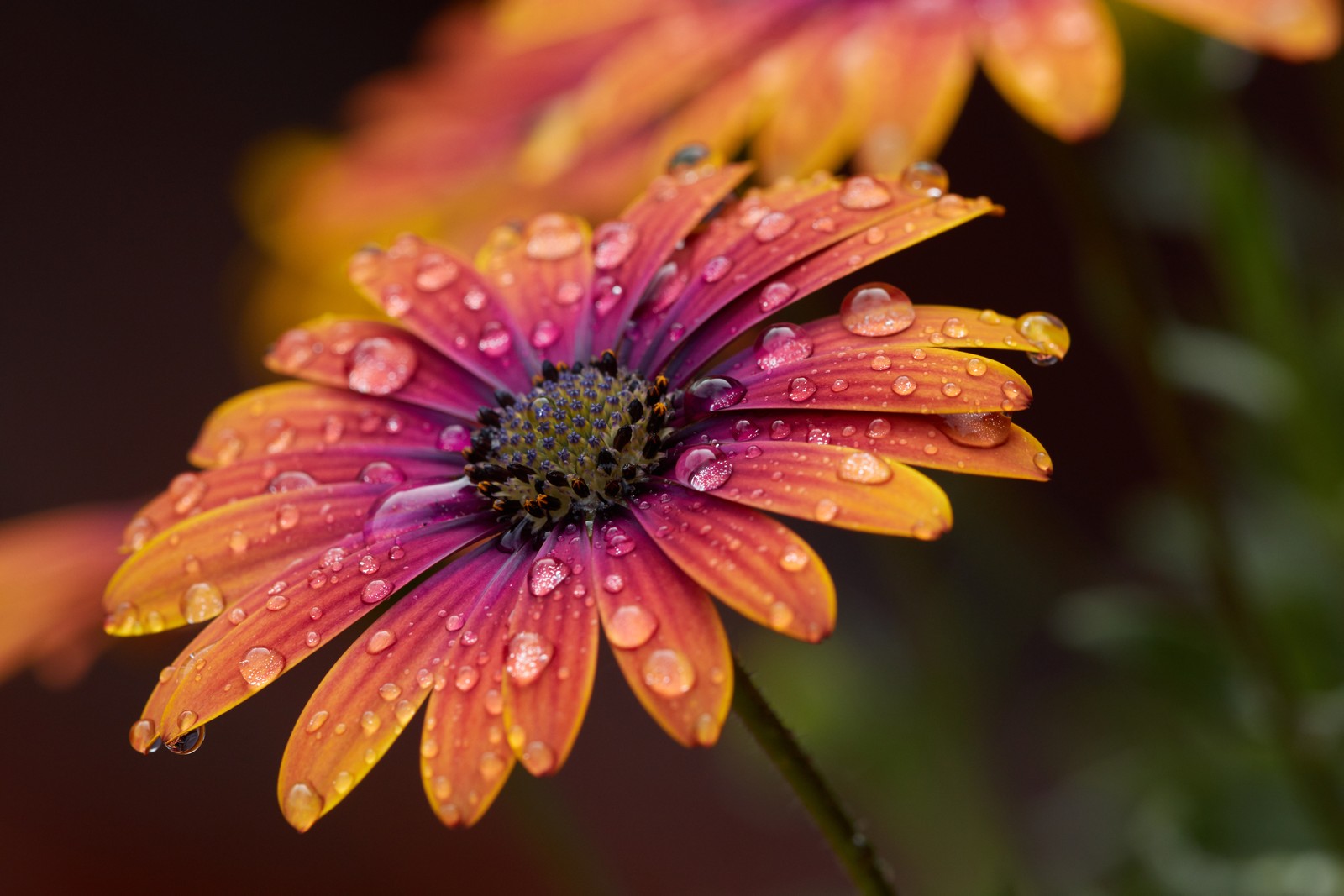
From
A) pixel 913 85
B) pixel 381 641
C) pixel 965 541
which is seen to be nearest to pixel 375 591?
pixel 381 641

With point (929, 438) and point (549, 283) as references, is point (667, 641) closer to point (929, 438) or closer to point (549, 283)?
point (929, 438)

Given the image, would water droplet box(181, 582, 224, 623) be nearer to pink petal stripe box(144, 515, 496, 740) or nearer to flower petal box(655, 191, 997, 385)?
pink petal stripe box(144, 515, 496, 740)

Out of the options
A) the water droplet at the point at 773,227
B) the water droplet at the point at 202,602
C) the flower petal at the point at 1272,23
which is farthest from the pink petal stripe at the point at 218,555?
the flower petal at the point at 1272,23

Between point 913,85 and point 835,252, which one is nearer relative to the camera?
point 835,252

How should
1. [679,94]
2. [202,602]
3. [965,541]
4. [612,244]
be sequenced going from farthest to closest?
1. [965,541]
2. [679,94]
3. [612,244]
4. [202,602]

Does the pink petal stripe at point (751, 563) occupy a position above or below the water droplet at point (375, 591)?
below

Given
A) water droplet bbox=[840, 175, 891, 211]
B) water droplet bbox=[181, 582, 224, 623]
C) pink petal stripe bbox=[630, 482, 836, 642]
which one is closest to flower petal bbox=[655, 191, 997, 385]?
water droplet bbox=[840, 175, 891, 211]

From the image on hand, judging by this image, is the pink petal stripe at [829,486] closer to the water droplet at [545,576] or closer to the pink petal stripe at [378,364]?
the water droplet at [545,576]

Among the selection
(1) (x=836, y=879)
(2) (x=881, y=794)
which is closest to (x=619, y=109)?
(2) (x=881, y=794)
